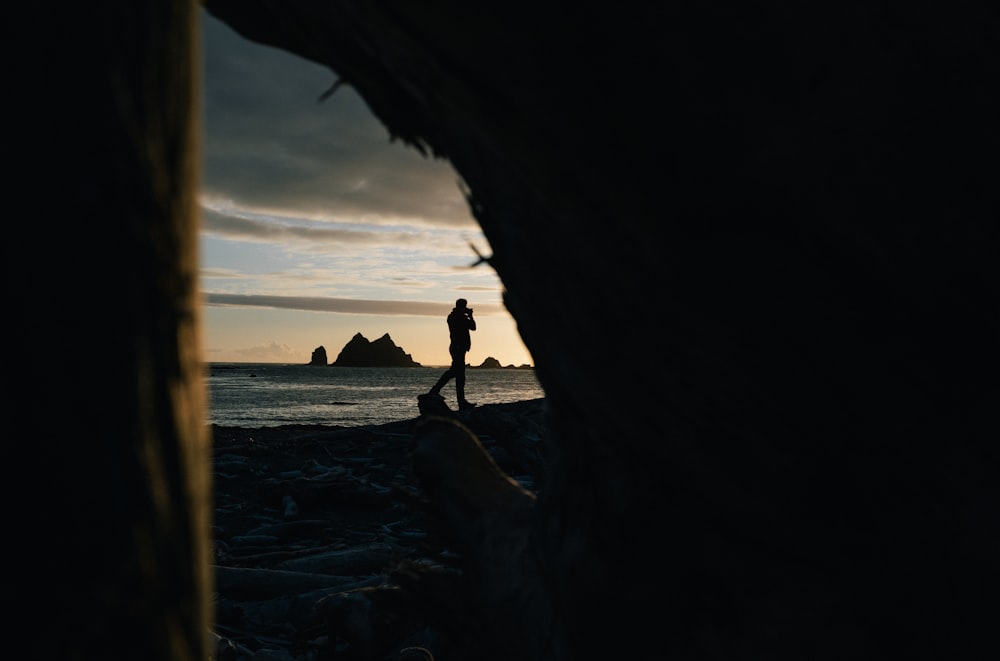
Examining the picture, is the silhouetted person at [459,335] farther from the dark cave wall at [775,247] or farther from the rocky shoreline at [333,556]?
the dark cave wall at [775,247]

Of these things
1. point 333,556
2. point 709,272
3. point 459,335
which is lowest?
point 333,556

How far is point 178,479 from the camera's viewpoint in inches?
35.9

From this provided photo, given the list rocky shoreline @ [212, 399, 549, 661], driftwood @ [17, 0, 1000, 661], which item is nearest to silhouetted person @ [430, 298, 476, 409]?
rocky shoreline @ [212, 399, 549, 661]

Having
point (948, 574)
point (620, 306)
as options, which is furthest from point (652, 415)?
point (948, 574)

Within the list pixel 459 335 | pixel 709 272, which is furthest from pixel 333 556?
pixel 459 335

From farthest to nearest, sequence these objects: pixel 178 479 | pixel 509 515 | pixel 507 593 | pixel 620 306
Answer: pixel 509 515
pixel 507 593
pixel 620 306
pixel 178 479

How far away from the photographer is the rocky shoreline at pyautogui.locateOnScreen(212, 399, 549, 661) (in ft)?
9.07

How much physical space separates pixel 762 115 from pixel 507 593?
1.75m

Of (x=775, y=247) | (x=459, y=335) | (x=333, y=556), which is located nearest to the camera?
(x=775, y=247)

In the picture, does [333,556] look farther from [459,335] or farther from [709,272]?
[459,335]

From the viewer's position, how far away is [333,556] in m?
A: 5.71

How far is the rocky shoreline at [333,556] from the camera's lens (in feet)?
9.07

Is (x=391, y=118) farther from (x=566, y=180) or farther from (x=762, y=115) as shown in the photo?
(x=762, y=115)

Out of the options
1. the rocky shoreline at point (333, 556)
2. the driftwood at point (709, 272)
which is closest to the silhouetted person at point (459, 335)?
the rocky shoreline at point (333, 556)
